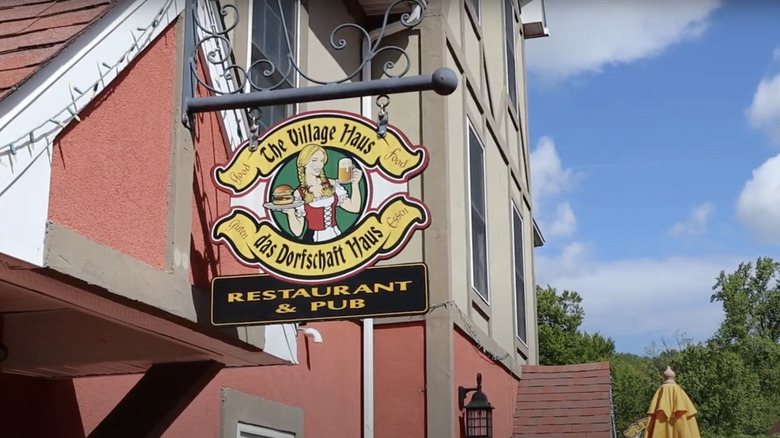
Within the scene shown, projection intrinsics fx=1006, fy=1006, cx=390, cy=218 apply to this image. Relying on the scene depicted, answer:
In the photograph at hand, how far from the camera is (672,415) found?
33.3ft

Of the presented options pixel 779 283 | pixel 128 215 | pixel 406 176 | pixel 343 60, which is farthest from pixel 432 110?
pixel 779 283

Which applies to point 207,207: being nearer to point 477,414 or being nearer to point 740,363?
point 477,414

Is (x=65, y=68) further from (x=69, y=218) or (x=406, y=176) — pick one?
(x=406, y=176)

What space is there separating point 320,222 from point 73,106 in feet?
4.05

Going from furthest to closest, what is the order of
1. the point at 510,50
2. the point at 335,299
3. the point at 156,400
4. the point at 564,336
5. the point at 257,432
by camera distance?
the point at 564,336
the point at 510,50
the point at 257,432
the point at 156,400
the point at 335,299

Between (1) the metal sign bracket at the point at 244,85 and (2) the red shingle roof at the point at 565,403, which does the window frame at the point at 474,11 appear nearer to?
(2) the red shingle roof at the point at 565,403

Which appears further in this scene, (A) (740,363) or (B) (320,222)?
(A) (740,363)

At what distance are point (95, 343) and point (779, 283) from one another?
53736 millimetres

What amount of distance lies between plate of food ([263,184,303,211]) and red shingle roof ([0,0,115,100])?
111cm

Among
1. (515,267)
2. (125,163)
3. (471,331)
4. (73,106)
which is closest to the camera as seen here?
(73,106)

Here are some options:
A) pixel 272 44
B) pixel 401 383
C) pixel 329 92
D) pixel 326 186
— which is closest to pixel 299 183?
pixel 326 186

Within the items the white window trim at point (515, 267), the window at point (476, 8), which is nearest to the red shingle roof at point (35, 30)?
the window at point (476, 8)

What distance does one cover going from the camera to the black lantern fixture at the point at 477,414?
904 centimetres

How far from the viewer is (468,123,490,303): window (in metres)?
10.2
